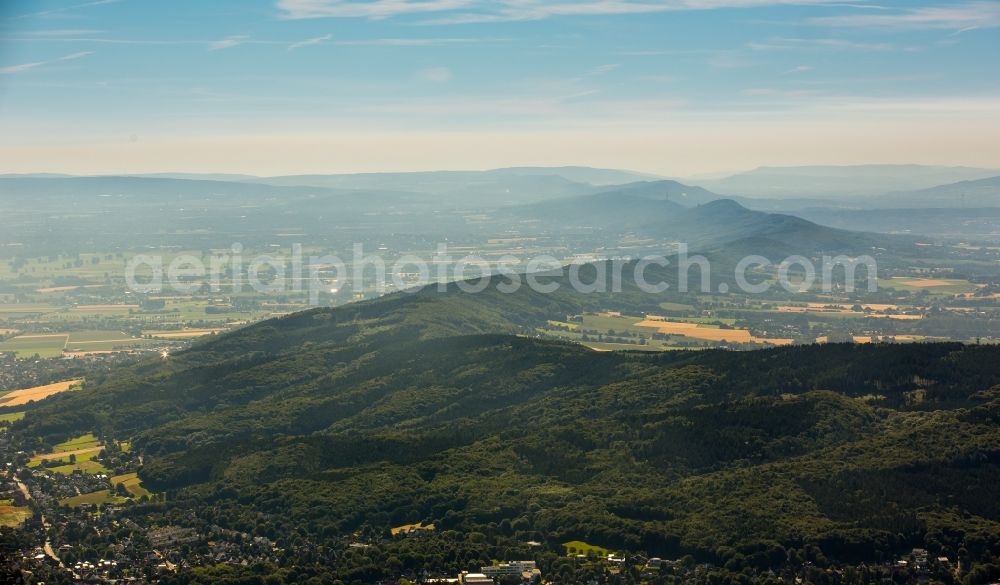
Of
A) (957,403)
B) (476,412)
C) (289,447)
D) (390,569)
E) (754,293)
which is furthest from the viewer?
(754,293)

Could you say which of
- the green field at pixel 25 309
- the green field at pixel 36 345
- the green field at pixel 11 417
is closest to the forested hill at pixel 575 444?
the green field at pixel 11 417

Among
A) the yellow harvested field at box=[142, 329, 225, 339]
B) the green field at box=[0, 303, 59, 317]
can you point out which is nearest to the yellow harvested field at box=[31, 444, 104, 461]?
the yellow harvested field at box=[142, 329, 225, 339]

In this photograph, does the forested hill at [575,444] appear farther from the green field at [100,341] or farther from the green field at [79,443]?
the green field at [100,341]

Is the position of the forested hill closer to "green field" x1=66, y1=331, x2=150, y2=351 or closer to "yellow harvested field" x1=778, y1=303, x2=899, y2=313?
"green field" x1=66, y1=331, x2=150, y2=351

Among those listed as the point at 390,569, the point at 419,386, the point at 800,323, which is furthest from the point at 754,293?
the point at 390,569

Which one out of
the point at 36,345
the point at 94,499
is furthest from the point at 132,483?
the point at 36,345

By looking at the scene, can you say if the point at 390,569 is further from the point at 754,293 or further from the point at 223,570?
the point at 754,293

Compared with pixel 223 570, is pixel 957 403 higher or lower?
higher

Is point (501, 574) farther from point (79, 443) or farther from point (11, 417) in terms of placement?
point (11, 417)
